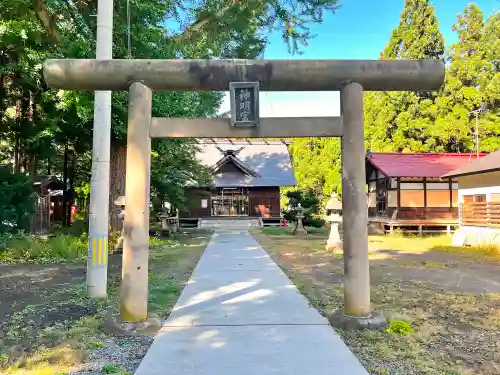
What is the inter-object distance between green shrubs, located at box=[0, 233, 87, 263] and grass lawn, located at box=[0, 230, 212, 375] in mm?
1087

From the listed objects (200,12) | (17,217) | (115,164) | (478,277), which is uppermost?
(200,12)

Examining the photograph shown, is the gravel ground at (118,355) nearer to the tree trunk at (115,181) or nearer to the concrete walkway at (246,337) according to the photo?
the concrete walkway at (246,337)

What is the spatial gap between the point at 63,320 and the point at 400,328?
4.24 meters

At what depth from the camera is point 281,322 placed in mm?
4996

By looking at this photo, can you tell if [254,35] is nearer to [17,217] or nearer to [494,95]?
[17,217]

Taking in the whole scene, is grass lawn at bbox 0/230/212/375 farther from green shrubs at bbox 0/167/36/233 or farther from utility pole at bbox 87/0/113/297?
green shrubs at bbox 0/167/36/233

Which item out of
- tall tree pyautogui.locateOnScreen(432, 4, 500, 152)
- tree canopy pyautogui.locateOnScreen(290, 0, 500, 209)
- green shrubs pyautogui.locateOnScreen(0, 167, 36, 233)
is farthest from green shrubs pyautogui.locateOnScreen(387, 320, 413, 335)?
tall tree pyautogui.locateOnScreen(432, 4, 500, 152)

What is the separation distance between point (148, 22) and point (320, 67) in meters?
7.28

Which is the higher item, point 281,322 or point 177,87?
point 177,87

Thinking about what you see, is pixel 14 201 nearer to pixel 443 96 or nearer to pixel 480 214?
pixel 480 214

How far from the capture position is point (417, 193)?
22000 millimetres

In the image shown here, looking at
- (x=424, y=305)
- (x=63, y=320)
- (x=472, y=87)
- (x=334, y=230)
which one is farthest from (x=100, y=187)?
(x=472, y=87)

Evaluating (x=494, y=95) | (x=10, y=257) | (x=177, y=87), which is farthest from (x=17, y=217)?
(x=494, y=95)

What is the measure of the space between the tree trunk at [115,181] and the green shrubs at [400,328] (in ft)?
33.6
